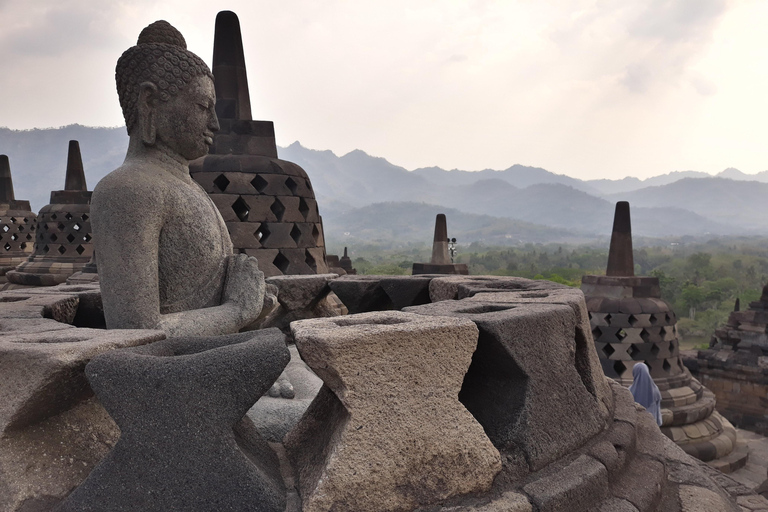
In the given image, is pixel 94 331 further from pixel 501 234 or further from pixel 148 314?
pixel 501 234

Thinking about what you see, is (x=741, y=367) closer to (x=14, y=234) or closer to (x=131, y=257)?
(x=131, y=257)

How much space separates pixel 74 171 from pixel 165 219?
32.6 ft

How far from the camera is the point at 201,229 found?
2260 millimetres

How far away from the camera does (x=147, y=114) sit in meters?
2.26

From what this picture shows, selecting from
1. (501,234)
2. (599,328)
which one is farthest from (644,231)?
(599,328)

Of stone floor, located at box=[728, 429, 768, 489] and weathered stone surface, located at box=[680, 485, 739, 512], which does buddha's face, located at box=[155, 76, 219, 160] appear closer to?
weathered stone surface, located at box=[680, 485, 739, 512]

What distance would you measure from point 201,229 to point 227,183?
7.78 ft

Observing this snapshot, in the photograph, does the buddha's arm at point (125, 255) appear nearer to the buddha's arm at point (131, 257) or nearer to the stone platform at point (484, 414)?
the buddha's arm at point (131, 257)

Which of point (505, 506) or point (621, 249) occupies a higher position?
point (621, 249)

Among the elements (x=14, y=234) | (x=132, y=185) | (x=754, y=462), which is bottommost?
(x=754, y=462)

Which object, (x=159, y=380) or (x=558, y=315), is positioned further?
(x=558, y=315)

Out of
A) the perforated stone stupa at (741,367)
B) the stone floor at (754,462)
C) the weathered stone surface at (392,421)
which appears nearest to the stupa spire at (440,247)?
the perforated stone stupa at (741,367)

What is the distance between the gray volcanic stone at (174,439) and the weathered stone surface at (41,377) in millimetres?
113

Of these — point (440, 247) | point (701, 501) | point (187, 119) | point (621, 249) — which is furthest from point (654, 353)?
point (187, 119)
